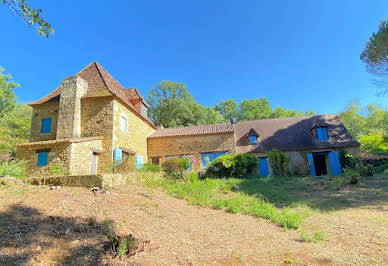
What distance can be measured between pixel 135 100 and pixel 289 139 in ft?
Answer: 39.5

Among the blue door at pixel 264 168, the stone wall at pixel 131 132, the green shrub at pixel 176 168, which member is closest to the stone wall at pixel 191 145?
the stone wall at pixel 131 132

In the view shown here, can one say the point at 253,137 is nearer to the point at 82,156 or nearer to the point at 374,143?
the point at 82,156

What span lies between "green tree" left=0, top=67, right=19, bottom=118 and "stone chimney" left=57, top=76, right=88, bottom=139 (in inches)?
588

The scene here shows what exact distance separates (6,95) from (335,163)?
30.3m

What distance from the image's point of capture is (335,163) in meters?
15.2

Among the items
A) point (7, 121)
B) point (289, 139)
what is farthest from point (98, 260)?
point (7, 121)

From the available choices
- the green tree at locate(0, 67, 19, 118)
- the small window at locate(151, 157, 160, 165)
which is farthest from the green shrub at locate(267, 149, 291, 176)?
the green tree at locate(0, 67, 19, 118)

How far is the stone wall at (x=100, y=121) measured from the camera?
37.6 ft

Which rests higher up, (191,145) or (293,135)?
(293,135)

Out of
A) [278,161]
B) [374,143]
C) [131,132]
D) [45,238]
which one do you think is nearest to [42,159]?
[131,132]

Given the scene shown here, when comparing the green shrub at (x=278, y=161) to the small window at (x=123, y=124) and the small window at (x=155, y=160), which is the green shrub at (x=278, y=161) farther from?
the small window at (x=123, y=124)

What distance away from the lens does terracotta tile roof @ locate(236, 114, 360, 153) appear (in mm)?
16078

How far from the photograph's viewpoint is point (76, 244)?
352cm

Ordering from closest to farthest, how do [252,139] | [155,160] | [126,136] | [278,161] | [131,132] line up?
[278,161] → [126,136] → [131,132] → [155,160] → [252,139]
